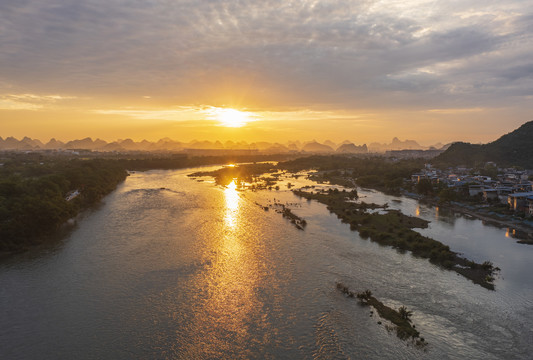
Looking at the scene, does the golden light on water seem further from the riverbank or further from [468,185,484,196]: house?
[468,185,484,196]: house

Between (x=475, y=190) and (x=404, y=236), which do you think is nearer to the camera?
(x=404, y=236)

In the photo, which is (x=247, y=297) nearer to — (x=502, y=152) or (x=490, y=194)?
(x=490, y=194)

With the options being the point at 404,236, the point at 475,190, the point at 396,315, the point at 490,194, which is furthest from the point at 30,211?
the point at 475,190

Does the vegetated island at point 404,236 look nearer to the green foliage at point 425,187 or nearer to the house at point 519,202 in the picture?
the house at point 519,202

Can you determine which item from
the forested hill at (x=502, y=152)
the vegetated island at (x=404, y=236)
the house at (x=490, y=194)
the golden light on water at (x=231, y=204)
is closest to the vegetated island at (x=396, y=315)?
the vegetated island at (x=404, y=236)

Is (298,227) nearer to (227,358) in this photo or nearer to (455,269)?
(455,269)

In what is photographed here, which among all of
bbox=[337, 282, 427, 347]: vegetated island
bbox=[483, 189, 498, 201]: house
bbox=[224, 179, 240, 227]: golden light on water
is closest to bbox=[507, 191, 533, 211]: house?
bbox=[483, 189, 498, 201]: house
